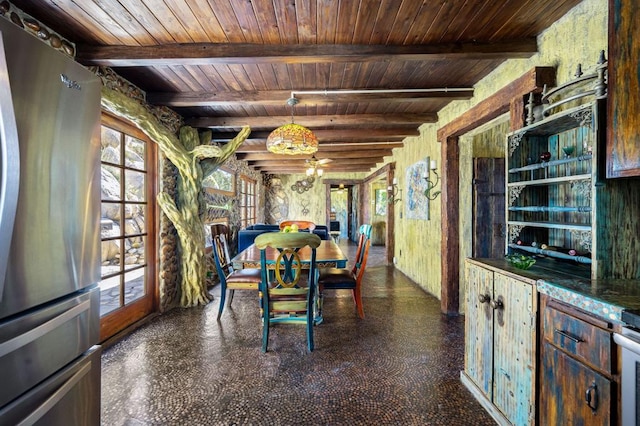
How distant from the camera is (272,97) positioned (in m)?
2.90

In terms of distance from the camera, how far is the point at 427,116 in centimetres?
362

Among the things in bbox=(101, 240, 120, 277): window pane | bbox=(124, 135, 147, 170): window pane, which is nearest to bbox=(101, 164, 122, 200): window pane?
bbox=(124, 135, 147, 170): window pane

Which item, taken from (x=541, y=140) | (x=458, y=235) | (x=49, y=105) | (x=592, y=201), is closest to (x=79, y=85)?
(x=49, y=105)

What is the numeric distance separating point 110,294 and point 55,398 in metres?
1.99

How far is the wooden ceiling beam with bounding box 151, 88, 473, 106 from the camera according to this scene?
287 centimetres

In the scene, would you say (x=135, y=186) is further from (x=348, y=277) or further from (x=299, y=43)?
(x=348, y=277)

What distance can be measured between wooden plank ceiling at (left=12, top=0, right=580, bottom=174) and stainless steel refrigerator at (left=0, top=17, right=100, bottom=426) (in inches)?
42.0

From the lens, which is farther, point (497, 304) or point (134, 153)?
point (134, 153)

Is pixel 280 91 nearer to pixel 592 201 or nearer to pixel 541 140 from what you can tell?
pixel 541 140

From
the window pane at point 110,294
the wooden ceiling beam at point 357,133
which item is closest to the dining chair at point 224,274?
the window pane at point 110,294

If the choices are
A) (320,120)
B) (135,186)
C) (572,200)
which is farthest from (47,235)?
(320,120)

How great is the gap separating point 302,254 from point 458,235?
184 centimetres

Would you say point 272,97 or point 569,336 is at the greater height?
point 272,97

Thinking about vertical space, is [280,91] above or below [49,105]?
above
